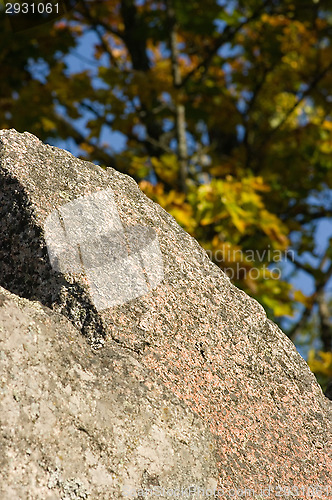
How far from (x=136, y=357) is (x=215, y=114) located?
232 inches

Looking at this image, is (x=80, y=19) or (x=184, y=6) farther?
(x=80, y=19)

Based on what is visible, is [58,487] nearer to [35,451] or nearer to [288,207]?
[35,451]

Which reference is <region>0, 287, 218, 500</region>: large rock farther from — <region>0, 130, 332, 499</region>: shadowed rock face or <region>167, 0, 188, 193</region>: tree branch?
<region>167, 0, 188, 193</region>: tree branch

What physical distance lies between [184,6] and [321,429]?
14.8 ft

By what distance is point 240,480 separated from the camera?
1.81m

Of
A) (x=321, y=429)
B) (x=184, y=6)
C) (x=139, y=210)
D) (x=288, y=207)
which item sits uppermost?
(x=184, y=6)

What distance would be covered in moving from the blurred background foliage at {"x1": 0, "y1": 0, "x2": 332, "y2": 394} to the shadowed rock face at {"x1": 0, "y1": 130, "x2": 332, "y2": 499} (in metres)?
2.31

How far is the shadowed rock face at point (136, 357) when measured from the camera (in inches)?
62.7

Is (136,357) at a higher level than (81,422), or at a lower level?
higher

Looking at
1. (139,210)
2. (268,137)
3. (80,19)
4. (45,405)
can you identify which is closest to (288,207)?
(268,137)

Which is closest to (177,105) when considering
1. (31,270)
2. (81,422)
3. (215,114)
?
(215,114)

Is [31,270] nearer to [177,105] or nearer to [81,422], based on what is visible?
[81,422]

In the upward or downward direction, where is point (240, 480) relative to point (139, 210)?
downward

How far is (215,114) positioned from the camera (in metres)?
7.39
